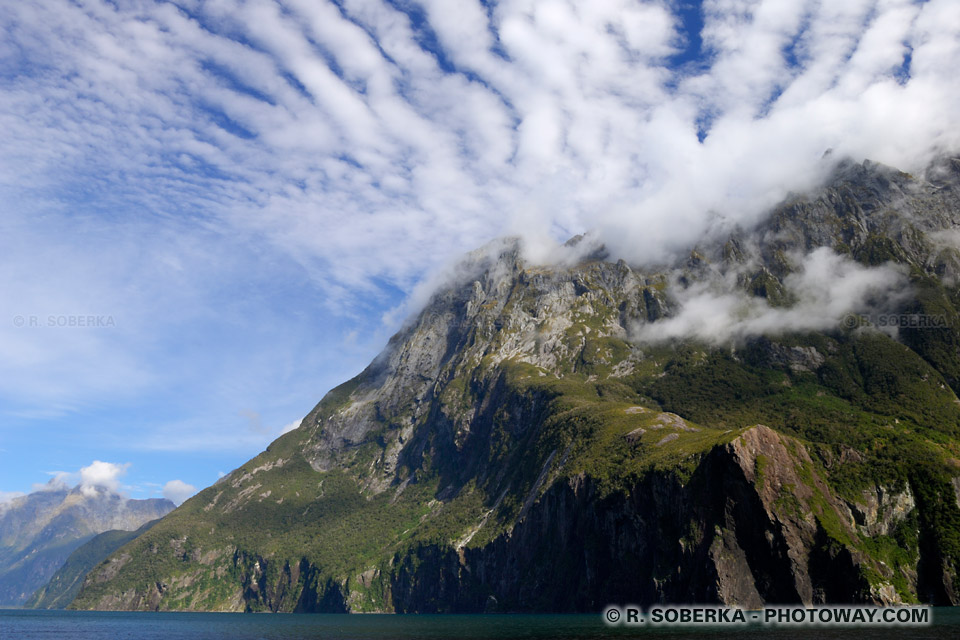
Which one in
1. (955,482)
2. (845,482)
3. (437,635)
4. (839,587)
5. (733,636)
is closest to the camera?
(733,636)

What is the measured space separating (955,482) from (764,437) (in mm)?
51522

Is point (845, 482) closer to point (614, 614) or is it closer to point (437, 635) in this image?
point (614, 614)

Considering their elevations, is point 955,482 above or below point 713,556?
above

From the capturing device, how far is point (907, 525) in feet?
604

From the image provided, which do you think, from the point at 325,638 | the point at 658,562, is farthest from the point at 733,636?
the point at 658,562
